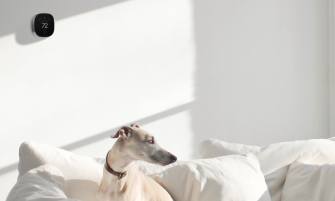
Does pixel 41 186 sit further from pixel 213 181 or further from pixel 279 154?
pixel 279 154

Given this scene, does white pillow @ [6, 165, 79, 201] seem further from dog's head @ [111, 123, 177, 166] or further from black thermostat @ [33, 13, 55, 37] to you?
black thermostat @ [33, 13, 55, 37]

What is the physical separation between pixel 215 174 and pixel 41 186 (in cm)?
73

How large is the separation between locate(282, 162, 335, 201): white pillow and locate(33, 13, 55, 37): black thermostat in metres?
1.57

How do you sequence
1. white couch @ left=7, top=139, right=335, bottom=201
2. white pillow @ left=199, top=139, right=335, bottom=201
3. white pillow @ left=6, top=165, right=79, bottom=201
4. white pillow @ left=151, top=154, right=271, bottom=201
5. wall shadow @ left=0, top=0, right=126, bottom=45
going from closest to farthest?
white pillow @ left=6, top=165, right=79, bottom=201, white couch @ left=7, top=139, right=335, bottom=201, white pillow @ left=151, top=154, right=271, bottom=201, white pillow @ left=199, top=139, right=335, bottom=201, wall shadow @ left=0, top=0, right=126, bottom=45

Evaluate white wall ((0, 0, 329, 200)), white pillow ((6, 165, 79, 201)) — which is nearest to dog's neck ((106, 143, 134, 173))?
white pillow ((6, 165, 79, 201))

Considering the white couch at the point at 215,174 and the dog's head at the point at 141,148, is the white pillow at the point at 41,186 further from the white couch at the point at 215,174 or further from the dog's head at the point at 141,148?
the dog's head at the point at 141,148

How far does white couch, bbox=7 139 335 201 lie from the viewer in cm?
127

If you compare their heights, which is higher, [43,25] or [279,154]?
[43,25]

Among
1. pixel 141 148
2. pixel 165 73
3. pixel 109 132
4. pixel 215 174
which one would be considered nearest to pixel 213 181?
pixel 215 174

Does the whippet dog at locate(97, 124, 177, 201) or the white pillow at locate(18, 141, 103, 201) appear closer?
the whippet dog at locate(97, 124, 177, 201)

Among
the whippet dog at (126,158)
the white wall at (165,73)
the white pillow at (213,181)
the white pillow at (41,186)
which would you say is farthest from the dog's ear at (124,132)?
the white wall at (165,73)

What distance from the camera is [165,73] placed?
2.44 metres

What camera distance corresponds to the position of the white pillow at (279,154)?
1.76m

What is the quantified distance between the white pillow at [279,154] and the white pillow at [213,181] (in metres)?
0.21
